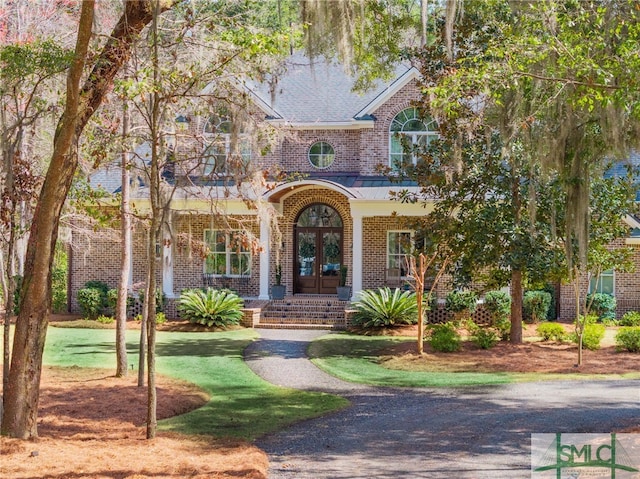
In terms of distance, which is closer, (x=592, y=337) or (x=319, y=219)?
(x=592, y=337)

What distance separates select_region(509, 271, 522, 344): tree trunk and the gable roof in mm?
7818

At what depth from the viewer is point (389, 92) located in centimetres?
2353

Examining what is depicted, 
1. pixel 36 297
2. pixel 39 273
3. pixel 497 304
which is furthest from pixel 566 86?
pixel 497 304

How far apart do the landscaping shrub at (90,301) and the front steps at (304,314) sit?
491 cm

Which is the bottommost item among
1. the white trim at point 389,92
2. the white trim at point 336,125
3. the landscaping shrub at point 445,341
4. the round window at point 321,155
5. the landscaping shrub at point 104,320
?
the landscaping shrub at point 445,341

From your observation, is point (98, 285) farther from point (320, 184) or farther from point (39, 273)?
point (39, 273)

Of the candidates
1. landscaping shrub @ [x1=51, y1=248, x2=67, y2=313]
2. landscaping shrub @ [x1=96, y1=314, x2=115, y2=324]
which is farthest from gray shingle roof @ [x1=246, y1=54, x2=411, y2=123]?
landscaping shrub @ [x1=51, y1=248, x2=67, y2=313]

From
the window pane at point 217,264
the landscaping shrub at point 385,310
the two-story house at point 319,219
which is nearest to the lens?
the landscaping shrub at point 385,310

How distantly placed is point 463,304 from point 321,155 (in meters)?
6.54

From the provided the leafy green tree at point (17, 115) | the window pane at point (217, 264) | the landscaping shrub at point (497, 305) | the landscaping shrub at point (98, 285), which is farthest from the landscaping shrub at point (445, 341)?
the landscaping shrub at point (98, 285)

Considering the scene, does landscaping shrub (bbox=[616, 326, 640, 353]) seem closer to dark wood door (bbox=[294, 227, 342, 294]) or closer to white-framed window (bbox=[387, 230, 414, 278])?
white-framed window (bbox=[387, 230, 414, 278])

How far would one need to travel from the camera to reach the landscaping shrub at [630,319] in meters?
21.3

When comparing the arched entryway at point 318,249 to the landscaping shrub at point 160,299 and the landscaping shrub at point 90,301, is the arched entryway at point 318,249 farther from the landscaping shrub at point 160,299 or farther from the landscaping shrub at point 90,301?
the landscaping shrub at point 90,301

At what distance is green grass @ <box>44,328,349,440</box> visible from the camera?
10.4 meters
